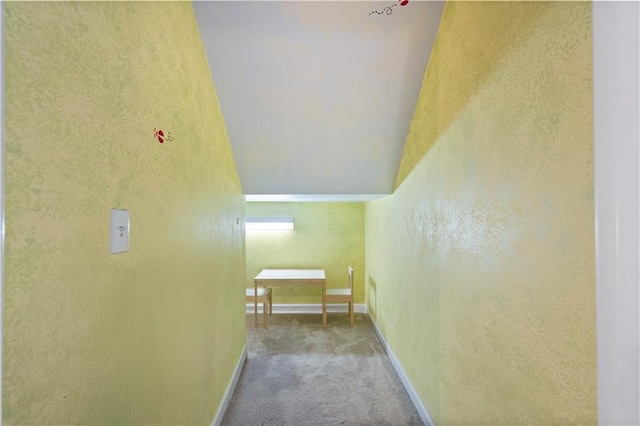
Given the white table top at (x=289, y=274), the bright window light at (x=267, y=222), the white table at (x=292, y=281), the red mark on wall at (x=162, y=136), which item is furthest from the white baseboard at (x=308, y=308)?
the red mark on wall at (x=162, y=136)

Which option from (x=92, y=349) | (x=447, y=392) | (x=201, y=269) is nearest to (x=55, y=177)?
(x=92, y=349)

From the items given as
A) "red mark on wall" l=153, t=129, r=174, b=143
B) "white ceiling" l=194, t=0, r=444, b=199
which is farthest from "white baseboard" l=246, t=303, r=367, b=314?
"red mark on wall" l=153, t=129, r=174, b=143

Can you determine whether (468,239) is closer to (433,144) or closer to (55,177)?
(433,144)

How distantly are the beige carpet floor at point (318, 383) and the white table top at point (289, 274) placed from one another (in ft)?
2.10

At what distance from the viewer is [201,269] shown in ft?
5.22

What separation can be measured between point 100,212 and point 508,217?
1236mm

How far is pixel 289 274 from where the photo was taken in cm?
413

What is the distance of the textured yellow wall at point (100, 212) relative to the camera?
0.56 metres

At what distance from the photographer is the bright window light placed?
4562 mm

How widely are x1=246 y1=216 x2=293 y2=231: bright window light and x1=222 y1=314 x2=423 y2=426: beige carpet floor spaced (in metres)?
1.53

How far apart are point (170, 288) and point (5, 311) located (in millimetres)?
708

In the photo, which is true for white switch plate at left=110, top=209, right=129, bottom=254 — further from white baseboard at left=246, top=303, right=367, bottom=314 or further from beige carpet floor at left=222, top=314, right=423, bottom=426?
white baseboard at left=246, top=303, right=367, bottom=314

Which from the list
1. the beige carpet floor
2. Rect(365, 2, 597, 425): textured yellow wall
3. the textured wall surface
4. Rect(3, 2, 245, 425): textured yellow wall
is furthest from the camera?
the textured wall surface

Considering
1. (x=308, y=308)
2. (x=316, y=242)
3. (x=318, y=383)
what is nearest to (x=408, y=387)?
(x=318, y=383)
